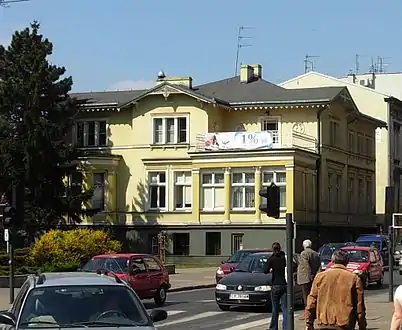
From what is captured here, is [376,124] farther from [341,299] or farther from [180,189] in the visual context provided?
[341,299]

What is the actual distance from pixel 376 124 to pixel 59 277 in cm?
5919

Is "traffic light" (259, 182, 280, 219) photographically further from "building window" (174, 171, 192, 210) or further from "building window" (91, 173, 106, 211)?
"building window" (91, 173, 106, 211)

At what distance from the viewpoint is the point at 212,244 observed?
55094 mm

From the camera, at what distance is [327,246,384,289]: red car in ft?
108

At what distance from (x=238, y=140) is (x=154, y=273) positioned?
91.2ft

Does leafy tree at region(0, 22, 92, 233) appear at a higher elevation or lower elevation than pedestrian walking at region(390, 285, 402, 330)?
higher

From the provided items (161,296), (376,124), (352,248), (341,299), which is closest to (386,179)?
(376,124)

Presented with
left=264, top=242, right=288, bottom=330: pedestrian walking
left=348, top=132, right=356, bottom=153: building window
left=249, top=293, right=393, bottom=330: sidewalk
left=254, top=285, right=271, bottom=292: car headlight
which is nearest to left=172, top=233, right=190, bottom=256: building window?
left=348, top=132, right=356, bottom=153: building window

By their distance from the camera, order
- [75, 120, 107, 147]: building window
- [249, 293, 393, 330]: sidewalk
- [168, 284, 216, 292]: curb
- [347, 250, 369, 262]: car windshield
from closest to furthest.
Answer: [249, 293, 393, 330]: sidewalk < [347, 250, 369, 262]: car windshield < [168, 284, 216, 292]: curb < [75, 120, 107, 147]: building window

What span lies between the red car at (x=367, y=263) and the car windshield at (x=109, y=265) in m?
9.80

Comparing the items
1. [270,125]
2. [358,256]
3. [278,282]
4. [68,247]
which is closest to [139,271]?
[278,282]

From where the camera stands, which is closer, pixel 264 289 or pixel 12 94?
pixel 264 289

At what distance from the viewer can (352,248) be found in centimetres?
3466

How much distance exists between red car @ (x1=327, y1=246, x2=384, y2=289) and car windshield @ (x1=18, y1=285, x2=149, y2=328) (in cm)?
2271
